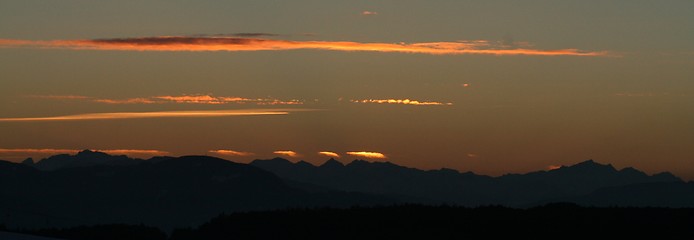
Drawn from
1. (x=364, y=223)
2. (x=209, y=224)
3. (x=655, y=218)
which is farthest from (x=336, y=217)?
(x=655, y=218)

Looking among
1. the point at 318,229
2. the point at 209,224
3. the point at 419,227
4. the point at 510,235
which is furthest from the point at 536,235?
the point at 209,224

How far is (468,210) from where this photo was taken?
234 ft

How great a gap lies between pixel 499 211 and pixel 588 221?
652 centimetres

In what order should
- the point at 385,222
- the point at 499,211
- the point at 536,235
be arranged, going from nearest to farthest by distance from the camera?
the point at 536,235 → the point at 385,222 → the point at 499,211

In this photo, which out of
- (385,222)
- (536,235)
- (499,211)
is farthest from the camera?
(499,211)

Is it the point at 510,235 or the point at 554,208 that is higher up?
the point at 554,208

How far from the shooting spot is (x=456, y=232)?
63.0 meters

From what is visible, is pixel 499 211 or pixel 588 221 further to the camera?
pixel 499 211

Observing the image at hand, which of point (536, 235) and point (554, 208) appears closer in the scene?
point (536, 235)

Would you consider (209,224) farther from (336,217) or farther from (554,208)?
(554,208)

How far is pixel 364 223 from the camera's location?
6575 centimetres

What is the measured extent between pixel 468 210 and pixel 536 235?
382 inches

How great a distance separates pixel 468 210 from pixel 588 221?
323 inches

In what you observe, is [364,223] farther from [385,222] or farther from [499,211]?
[499,211]
